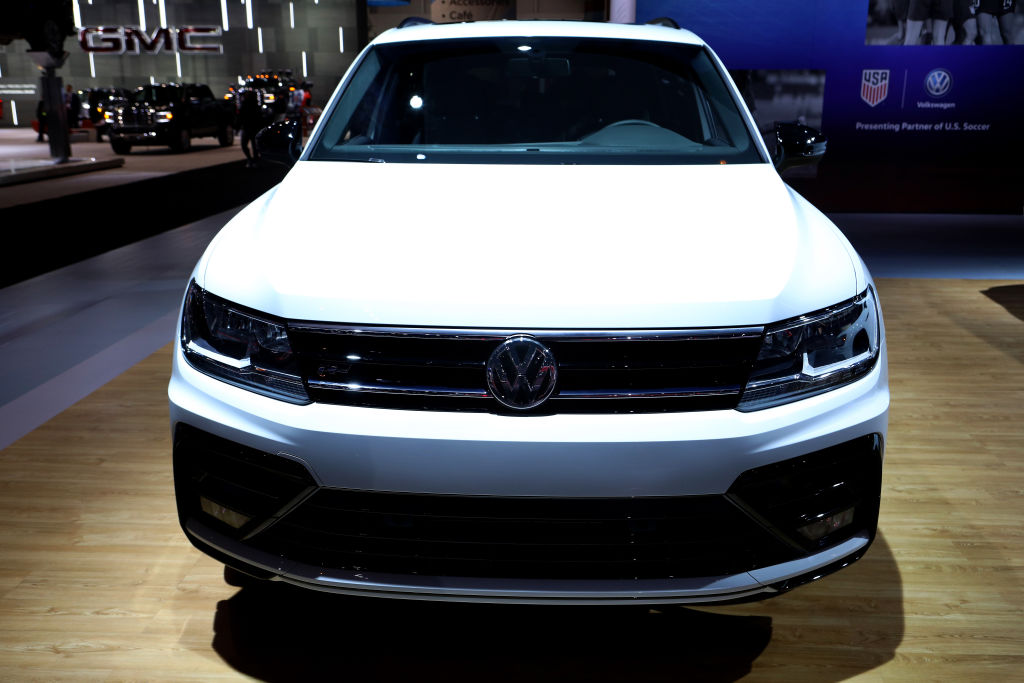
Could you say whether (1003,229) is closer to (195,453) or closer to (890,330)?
(890,330)

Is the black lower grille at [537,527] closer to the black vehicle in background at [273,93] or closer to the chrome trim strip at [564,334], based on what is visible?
the chrome trim strip at [564,334]

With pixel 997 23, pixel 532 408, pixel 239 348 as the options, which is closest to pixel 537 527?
pixel 532 408

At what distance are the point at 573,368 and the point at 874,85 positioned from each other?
8.69 m

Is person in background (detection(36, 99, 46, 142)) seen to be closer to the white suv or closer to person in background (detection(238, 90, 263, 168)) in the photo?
person in background (detection(238, 90, 263, 168))

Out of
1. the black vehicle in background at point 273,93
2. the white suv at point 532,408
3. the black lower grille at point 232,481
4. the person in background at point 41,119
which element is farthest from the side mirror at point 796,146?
the black vehicle in background at point 273,93

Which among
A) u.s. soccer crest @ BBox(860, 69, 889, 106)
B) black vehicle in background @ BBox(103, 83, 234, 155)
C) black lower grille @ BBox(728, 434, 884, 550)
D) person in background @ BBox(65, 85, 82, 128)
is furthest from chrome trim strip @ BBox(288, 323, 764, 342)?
person in background @ BBox(65, 85, 82, 128)

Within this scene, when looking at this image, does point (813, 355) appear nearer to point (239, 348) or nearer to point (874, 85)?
point (239, 348)

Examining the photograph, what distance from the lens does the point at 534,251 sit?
1.89m

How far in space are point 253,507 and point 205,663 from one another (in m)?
0.60

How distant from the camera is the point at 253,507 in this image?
1832 millimetres

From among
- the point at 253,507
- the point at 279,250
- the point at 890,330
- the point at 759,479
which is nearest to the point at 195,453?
the point at 253,507

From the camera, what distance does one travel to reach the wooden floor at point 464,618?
2.18 metres

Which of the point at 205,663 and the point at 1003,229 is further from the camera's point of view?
the point at 1003,229

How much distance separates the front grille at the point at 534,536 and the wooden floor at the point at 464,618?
503mm
